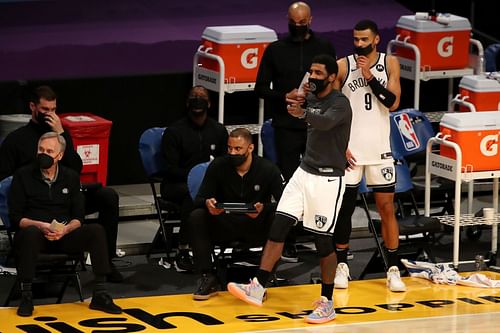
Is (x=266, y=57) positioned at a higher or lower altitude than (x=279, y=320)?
higher

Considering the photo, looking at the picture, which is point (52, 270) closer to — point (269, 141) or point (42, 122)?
point (42, 122)

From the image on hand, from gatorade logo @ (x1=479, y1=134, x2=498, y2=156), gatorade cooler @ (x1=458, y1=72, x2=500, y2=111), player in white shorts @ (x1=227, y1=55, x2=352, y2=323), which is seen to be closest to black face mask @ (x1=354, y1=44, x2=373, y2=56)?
player in white shorts @ (x1=227, y1=55, x2=352, y2=323)

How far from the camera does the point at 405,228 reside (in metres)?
10.8

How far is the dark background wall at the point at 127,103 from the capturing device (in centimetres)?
1259

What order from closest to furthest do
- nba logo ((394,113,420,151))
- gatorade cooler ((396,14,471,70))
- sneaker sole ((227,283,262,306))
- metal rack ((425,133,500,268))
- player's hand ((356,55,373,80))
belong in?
1. sneaker sole ((227,283,262,306))
2. player's hand ((356,55,373,80))
3. metal rack ((425,133,500,268))
4. nba logo ((394,113,420,151))
5. gatorade cooler ((396,14,471,70))

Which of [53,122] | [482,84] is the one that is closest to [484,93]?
[482,84]

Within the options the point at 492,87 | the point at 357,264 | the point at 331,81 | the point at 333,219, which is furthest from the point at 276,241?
the point at 492,87

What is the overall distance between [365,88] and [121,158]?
132 inches

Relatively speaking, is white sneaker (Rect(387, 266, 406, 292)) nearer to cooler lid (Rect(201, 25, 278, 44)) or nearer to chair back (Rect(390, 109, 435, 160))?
chair back (Rect(390, 109, 435, 160))

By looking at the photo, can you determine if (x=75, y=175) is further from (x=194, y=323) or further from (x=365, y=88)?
(x=365, y=88)

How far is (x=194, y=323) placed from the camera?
9.41m

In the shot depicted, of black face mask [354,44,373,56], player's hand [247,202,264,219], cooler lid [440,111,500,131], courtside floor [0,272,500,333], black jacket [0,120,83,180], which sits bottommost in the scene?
courtside floor [0,272,500,333]

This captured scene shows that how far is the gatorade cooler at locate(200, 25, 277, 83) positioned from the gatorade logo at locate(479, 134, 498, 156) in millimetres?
2193

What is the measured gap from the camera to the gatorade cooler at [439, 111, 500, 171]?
34.8 feet
